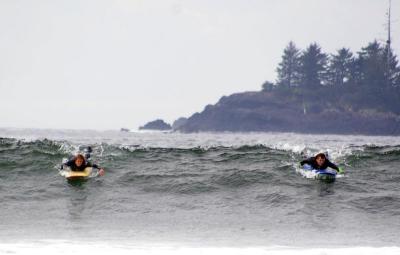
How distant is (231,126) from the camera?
16625 cm

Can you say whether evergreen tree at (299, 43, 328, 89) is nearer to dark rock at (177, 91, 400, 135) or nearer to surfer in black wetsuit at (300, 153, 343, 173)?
dark rock at (177, 91, 400, 135)

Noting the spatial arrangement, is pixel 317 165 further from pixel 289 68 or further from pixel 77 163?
pixel 289 68

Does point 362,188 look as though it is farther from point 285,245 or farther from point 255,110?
point 255,110

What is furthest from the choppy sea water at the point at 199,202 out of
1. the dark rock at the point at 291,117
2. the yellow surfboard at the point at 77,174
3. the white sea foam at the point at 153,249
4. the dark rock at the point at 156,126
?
the dark rock at the point at 156,126

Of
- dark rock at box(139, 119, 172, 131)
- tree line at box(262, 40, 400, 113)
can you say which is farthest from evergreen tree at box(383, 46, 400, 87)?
dark rock at box(139, 119, 172, 131)

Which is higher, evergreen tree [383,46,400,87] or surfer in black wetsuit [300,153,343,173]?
evergreen tree [383,46,400,87]

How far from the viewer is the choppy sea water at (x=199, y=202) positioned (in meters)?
12.0

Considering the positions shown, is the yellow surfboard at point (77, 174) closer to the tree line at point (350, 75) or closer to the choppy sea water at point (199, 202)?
the choppy sea water at point (199, 202)

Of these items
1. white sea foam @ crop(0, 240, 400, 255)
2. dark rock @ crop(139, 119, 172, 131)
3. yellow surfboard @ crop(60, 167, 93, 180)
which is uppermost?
dark rock @ crop(139, 119, 172, 131)

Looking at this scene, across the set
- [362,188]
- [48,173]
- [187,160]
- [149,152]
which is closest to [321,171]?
[362,188]

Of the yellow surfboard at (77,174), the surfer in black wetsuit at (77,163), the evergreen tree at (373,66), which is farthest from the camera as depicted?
the evergreen tree at (373,66)

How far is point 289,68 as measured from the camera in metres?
167

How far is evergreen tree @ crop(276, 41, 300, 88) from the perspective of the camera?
162500mm

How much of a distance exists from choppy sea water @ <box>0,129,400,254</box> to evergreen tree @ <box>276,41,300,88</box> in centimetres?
13877
